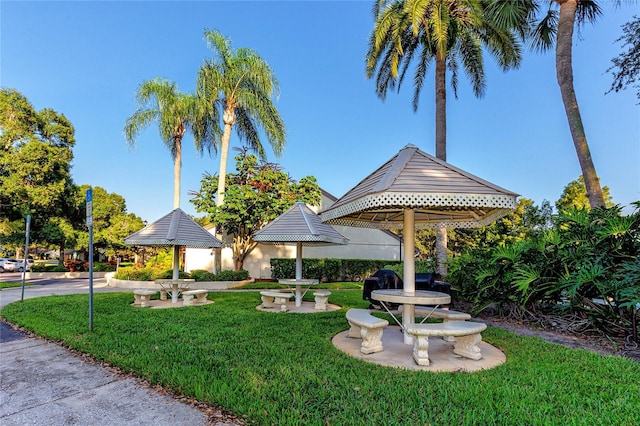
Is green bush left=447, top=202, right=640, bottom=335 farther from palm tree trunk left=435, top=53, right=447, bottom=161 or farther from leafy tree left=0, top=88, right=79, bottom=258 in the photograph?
leafy tree left=0, top=88, right=79, bottom=258

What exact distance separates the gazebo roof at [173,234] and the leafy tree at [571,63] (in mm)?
11525

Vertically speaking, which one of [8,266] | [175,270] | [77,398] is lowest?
[8,266]

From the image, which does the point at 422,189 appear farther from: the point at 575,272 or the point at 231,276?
the point at 231,276

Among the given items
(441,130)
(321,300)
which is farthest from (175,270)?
(441,130)

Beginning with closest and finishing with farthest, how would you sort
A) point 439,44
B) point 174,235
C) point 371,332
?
point 371,332
point 174,235
point 439,44

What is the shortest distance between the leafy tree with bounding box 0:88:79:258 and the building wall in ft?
33.2

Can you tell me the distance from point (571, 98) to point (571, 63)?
43.9 inches

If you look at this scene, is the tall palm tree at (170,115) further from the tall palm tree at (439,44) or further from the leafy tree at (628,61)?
the leafy tree at (628,61)

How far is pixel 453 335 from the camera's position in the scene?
4.50m

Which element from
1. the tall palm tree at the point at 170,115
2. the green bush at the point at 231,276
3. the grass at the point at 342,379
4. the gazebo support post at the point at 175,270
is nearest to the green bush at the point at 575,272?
the grass at the point at 342,379

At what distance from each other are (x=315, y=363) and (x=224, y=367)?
3.89 feet

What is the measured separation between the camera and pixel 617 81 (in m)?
12.1

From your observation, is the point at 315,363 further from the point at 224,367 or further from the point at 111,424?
the point at 111,424

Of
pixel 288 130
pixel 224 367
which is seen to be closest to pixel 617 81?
pixel 288 130
